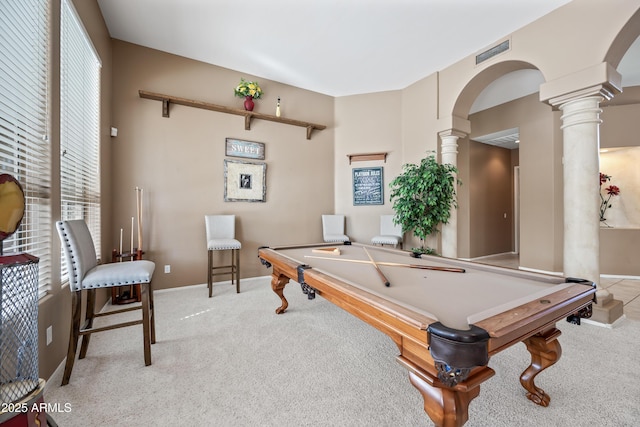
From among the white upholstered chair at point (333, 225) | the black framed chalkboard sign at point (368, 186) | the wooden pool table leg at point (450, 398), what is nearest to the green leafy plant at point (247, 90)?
the black framed chalkboard sign at point (368, 186)

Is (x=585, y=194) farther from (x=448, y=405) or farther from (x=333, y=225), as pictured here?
(x=333, y=225)

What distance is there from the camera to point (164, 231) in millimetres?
3514

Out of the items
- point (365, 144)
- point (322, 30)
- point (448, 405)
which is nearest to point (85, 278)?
point (448, 405)

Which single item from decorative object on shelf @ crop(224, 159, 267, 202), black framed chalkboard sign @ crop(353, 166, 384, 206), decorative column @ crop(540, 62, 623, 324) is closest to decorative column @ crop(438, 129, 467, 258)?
black framed chalkboard sign @ crop(353, 166, 384, 206)

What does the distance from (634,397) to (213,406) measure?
2.34 meters

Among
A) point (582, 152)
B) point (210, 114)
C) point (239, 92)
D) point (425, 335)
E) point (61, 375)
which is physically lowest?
point (61, 375)

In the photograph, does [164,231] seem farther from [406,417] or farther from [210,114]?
[406,417]

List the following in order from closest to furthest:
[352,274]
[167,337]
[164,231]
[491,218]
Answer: [352,274] < [167,337] < [164,231] < [491,218]

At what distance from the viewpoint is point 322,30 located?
123 inches

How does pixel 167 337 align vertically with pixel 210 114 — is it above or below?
below

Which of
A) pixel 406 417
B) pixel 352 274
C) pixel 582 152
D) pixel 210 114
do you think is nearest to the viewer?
pixel 406 417

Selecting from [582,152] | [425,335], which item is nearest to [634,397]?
[425,335]

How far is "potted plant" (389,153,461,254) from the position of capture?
3680 mm

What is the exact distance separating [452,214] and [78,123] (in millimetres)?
4486
